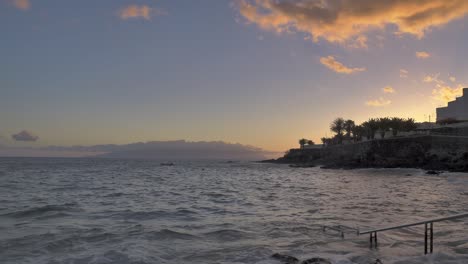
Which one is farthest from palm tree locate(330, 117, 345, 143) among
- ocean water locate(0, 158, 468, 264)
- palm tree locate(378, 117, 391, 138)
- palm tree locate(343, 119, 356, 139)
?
ocean water locate(0, 158, 468, 264)

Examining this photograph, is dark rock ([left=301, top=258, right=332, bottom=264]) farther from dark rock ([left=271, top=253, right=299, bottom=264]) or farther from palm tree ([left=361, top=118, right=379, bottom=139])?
palm tree ([left=361, top=118, right=379, bottom=139])

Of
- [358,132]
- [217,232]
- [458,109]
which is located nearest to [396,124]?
[358,132]

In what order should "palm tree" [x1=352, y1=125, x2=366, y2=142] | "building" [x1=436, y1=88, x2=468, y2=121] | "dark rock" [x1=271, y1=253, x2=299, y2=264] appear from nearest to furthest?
"dark rock" [x1=271, y1=253, x2=299, y2=264], "building" [x1=436, y1=88, x2=468, y2=121], "palm tree" [x1=352, y1=125, x2=366, y2=142]

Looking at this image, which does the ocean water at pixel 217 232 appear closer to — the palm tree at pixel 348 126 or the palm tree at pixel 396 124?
the palm tree at pixel 396 124

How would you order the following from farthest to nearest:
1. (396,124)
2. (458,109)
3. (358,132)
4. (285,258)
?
(358,132) < (458,109) < (396,124) < (285,258)

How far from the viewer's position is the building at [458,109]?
107938mm

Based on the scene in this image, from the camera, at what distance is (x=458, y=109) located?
366ft

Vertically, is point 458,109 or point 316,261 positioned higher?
point 458,109

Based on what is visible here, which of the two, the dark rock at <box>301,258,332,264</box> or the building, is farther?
the building

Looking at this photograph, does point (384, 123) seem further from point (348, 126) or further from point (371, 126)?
point (348, 126)

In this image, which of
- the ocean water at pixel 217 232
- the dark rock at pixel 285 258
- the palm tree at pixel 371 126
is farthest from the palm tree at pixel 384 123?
the dark rock at pixel 285 258

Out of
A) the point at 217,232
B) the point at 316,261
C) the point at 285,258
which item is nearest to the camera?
the point at 316,261

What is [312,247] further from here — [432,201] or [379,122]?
[379,122]

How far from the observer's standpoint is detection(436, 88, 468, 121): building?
10794 cm
